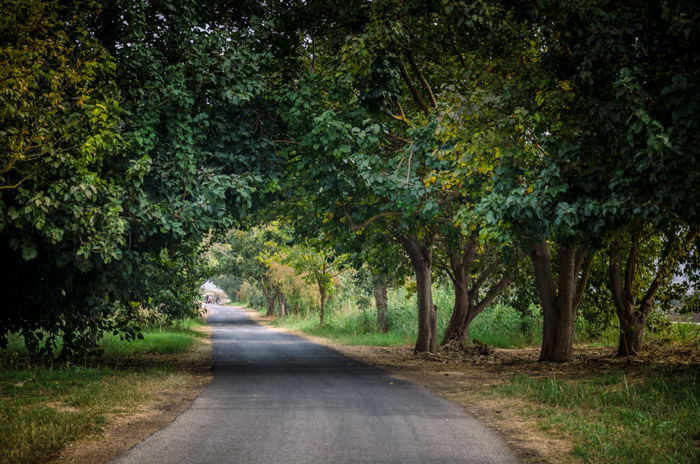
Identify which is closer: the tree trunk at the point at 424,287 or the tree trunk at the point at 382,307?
the tree trunk at the point at 424,287

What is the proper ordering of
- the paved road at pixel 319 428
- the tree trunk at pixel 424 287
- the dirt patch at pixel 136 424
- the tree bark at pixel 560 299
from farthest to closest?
the tree trunk at pixel 424 287 → the tree bark at pixel 560 299 → the dirt patch at pixel 136 424 → the paved road at pixel 319 428

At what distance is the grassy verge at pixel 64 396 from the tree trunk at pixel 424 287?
780cm

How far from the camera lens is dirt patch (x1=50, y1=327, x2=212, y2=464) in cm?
648

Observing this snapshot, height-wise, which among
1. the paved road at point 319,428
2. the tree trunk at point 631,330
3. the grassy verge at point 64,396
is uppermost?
the tree trunk at point 631,330

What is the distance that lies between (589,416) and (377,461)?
3804mm

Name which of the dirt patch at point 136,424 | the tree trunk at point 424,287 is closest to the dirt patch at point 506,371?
the tree trunk at point 424,287

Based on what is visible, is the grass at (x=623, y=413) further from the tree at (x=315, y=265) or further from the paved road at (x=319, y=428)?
the tree at (x=315, y=265)

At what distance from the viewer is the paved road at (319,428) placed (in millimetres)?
6352

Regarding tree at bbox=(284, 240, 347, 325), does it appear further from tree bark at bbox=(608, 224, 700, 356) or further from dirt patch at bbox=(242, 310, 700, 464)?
tree bark at bbox=(608, 224, 700, 356)

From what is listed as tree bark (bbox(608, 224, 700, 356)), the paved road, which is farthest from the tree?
the paved road

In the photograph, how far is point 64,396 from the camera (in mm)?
9945

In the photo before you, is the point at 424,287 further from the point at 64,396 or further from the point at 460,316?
the point at 64,396

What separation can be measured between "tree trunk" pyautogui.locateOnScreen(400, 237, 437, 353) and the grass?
24.9 ft

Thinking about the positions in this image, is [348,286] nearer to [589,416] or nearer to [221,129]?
[221,129]
